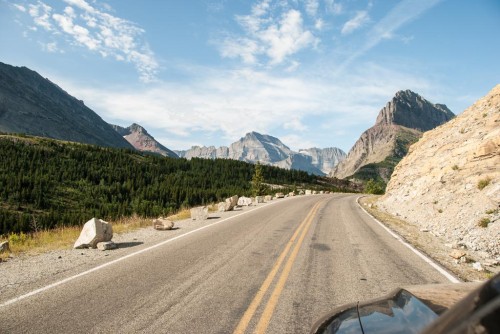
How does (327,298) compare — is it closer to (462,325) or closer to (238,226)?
(462,325)

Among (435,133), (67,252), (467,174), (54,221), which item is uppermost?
(435,133)

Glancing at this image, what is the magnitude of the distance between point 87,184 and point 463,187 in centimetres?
9833

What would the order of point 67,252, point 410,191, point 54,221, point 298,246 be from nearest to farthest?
point 67,252 → point 298,246 → point 410,191 → point 54,221

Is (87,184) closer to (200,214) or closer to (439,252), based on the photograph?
(200,214)

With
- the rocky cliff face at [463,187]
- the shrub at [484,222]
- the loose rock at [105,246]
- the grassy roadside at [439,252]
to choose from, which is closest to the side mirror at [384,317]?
the grassy roadside at [439,252]

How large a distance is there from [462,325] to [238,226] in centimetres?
1386

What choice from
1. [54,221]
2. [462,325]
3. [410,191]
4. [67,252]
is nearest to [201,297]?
[462,325]

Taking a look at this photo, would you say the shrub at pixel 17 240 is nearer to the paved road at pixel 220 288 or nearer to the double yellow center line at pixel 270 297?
the paved road at pixel 220 288

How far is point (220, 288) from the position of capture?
20.6 feet

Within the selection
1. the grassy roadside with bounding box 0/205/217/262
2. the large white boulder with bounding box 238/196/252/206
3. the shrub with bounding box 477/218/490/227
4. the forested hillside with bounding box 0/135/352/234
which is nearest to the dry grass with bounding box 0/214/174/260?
the grassy roadside with bounding box 0/205/217/262

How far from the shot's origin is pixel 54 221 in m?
63.0

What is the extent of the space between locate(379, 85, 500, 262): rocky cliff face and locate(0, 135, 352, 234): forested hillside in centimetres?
3579

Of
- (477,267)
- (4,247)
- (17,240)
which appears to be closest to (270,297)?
(477,267)

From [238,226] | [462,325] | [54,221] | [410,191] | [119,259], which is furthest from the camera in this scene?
[54,221]
